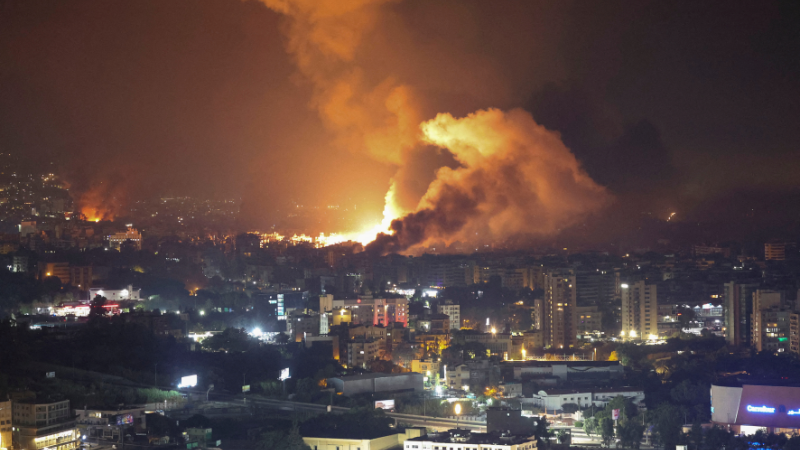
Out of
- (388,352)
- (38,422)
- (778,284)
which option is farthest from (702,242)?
(38,422)

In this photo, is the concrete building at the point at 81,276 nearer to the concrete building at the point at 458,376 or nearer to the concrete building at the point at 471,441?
the concrete building at the point at 458,376

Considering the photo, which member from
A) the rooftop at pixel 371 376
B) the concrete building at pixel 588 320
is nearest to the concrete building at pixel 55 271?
the rooftop at pixel 371 376

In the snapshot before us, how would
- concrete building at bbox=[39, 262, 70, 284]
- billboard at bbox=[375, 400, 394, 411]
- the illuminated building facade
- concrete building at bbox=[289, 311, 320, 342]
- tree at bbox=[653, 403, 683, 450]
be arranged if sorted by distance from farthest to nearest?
concrete building at bbox=[39, 262, 70, 284], concrete building at bbox=[289, 311, 320, 342], billboard at bbox=[375, 400, 394, 411], the illuminated building facade, tree at bbox=[653, 403, 683, 450]

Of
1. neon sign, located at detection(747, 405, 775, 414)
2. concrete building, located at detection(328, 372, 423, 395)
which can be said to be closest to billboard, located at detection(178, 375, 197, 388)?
concrete building, located at detection(328, 372, 423, 395)

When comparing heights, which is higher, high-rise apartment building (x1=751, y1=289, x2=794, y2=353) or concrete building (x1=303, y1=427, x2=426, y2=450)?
high-rise apartment building (x1=751, y1=289, x2=794, y2=353)

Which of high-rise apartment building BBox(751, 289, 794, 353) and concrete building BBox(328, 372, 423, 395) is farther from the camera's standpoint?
high-rise apartment building BBox(751, 289, 794, 353)

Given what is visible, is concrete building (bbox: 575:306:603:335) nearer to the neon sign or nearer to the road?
the neon sign

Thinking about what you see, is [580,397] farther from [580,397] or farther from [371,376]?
[371,376]

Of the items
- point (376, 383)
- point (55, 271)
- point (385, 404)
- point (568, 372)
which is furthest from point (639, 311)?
point (55, 271)

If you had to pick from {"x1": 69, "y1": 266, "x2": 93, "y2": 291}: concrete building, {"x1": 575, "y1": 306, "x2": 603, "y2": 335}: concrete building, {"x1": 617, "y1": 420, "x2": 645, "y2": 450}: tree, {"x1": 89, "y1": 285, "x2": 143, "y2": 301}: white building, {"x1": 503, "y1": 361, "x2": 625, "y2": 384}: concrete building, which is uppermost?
{"x1": 69, "y1": 266, "x2": 93, "y2": 291}: concrete building
